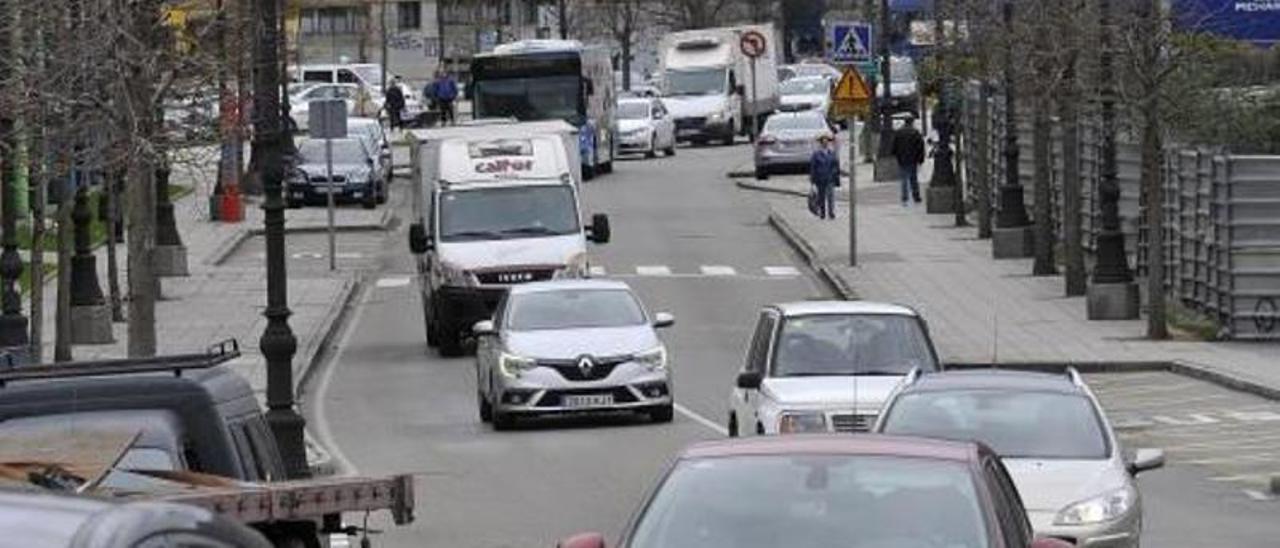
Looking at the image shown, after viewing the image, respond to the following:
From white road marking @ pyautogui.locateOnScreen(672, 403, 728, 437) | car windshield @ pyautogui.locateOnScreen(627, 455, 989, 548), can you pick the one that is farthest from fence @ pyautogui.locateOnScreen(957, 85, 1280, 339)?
car windshield @ pyautogui.locateOnScreen(627, 455, 989, 548)

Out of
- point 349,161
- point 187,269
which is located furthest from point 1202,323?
point 349,161

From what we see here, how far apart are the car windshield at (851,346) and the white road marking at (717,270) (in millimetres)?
25287

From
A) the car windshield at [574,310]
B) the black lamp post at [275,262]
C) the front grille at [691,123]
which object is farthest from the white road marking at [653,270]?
the front grille at [691,123]

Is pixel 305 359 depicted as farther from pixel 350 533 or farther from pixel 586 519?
pixel 350 533

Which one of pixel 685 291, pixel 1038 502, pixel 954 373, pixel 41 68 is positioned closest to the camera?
pixel 1038 502

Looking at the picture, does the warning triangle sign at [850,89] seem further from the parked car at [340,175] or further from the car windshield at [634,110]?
the car windshield at [634,110]

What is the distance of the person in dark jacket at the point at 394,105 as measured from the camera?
294 feet

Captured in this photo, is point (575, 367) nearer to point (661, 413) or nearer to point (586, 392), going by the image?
point (586, 392)

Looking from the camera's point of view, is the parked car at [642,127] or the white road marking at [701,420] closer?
the white road marking at [701,420]

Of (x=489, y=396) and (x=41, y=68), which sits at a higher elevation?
(x=41, y=68)

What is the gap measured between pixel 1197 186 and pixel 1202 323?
1950mm

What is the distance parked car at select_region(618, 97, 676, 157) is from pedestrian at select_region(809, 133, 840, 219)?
73.4ft

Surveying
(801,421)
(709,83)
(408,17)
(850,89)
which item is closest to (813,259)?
(850,89)

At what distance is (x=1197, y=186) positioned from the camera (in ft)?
131
